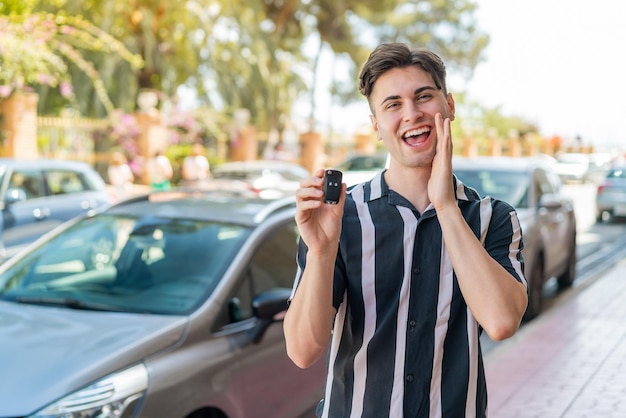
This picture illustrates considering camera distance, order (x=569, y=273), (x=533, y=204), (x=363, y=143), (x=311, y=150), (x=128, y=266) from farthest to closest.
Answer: (x=363, y=143)
(x=311, y=150)
(x=569, y=273)
(x=533, y=204)
(x=128, y=266)

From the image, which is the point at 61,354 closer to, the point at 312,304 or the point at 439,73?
the point at 312,304

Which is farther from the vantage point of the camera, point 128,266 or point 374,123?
point 128,266

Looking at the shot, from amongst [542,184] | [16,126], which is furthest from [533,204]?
[16,126]

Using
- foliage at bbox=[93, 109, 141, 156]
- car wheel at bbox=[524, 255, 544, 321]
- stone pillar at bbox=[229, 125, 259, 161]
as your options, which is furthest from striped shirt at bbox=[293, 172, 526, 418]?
stone pillar at bbox=[229, 125, 259, 161]

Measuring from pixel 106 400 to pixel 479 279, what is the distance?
1.97 meters

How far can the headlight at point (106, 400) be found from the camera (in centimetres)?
353

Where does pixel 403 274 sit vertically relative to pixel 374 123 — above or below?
below

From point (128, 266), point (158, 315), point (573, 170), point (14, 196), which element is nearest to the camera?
point (158, 315)

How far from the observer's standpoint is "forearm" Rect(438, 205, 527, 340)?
2.16 m

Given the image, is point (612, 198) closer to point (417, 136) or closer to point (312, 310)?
point (417, 136)

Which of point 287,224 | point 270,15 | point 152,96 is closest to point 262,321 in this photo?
point 287,224

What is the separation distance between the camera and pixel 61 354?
12.5 ft

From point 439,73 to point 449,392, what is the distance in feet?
2.71

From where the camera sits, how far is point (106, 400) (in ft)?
11.8
